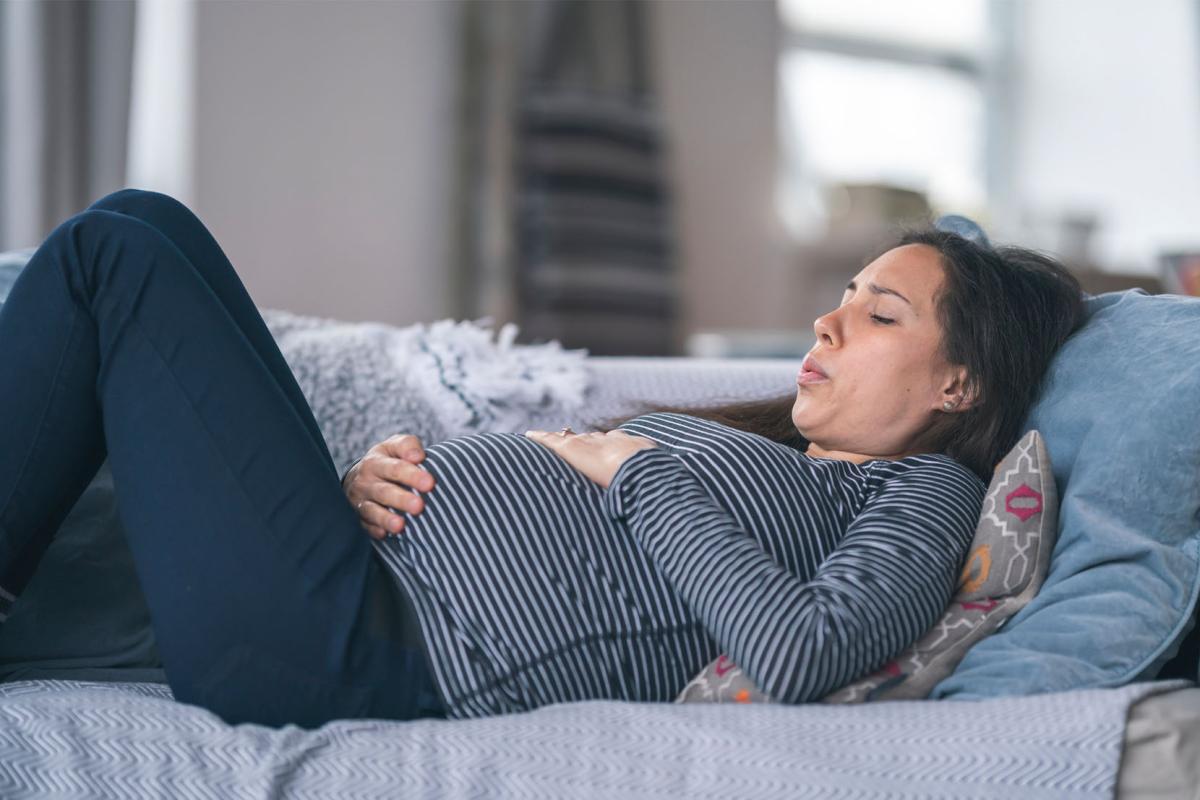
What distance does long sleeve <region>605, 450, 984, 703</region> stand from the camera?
1.06m

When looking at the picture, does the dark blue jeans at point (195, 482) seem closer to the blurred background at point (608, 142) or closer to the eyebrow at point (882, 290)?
the eyebrow at point (882, 290)

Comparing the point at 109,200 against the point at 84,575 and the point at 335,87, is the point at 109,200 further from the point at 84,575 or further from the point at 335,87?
the point at 335,87

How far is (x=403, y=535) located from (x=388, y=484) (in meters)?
0.06

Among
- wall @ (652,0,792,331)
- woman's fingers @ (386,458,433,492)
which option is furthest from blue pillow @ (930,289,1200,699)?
wall @ (652,0,792,331)

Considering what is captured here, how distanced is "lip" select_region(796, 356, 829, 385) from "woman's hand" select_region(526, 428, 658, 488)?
22 centimetres

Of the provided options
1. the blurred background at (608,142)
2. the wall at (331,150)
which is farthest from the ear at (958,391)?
the wall at (331,150)

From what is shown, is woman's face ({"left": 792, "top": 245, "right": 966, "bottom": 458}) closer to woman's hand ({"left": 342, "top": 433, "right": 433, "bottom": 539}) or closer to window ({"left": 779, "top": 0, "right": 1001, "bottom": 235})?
woman's hand ({"left": 342, "top": 433, "right": 433, "bottom": 539})

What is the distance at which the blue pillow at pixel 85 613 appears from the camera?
4.33 feet

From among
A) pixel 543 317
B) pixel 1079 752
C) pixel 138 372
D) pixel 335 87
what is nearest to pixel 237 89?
pixel 335 87

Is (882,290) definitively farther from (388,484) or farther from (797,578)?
(388,484)

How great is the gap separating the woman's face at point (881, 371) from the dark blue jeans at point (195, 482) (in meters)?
0.55

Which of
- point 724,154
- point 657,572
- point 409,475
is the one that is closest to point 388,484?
point 409,475

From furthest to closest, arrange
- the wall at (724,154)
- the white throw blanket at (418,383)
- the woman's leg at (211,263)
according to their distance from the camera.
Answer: the wall at (724,154) → the white throw blanket at (418,383) → the woman's leg at (211,263)

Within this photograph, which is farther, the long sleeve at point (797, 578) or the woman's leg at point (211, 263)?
the woman's leg at point (211, 263)
